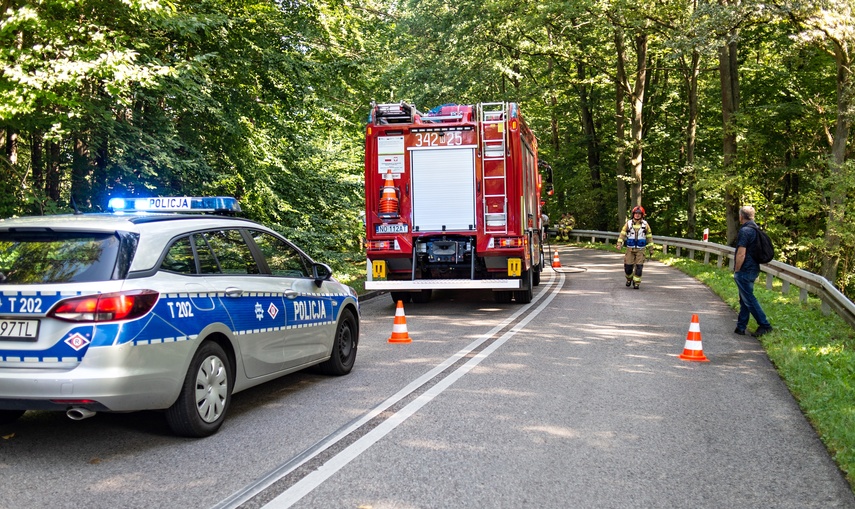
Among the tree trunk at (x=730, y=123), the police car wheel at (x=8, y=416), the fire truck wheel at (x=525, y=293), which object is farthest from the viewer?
the tree trunk at (x=730, y=123)

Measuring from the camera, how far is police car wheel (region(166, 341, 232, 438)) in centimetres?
538

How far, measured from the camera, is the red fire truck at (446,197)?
13453 mm

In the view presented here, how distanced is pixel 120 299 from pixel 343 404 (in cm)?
237

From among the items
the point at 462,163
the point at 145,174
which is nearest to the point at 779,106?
the point at 462,163

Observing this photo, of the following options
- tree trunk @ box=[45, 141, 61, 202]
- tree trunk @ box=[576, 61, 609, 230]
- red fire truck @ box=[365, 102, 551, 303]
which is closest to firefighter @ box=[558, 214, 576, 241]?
tree trunk @ box=[576, 61, 609, 230]

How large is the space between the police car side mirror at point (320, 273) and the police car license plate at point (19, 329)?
3001mm

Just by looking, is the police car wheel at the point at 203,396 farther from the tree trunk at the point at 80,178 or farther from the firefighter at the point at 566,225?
the firefighter at the point at 566,225

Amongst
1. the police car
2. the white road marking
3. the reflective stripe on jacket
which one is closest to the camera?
the white road marking

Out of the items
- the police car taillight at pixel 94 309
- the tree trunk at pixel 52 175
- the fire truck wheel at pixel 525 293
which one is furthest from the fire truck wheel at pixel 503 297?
the police car taillight at pixel 94 309

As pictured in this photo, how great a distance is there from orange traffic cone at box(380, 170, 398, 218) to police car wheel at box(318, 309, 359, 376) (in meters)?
5.35

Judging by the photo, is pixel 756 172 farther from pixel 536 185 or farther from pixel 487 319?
pixel 487 319

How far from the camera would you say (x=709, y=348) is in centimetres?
969

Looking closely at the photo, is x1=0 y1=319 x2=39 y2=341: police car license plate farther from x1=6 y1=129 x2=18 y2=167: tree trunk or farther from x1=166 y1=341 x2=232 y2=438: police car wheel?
x1=6 y1=129 x2=18 y2=167: tree trunk

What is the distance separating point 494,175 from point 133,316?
9.24 meters
